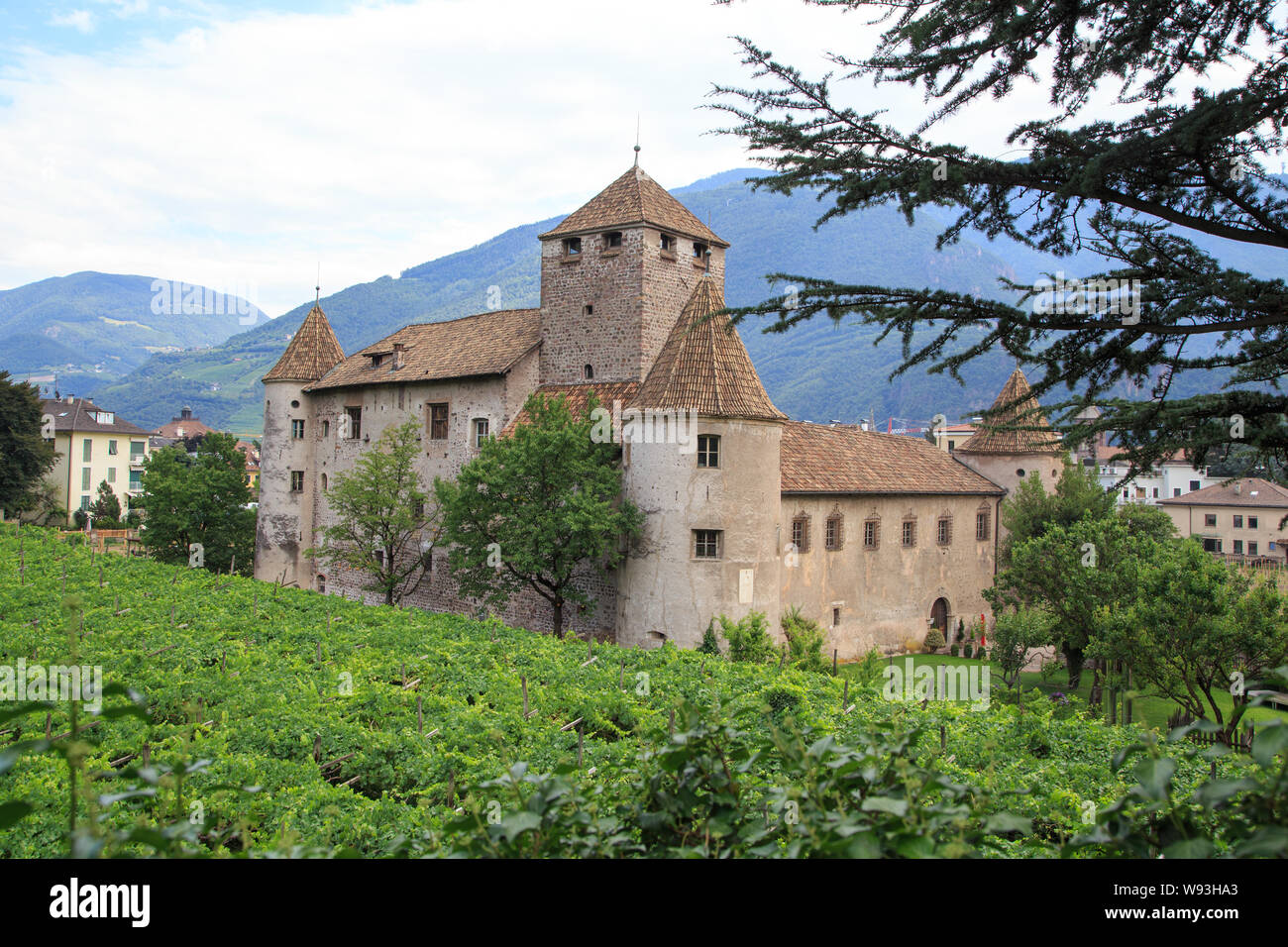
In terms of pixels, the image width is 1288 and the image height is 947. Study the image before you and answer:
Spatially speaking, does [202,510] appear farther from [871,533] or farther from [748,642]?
[748,642]

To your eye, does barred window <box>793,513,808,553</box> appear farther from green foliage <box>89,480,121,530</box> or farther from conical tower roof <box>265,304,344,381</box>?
green foliage <box>89,480,121,530</box>

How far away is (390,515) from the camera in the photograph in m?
32.1

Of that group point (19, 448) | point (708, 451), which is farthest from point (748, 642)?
point (19, 448)

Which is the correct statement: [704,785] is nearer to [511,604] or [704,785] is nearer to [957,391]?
[511,604]

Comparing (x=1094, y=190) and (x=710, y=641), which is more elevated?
(x=1094, y=190)

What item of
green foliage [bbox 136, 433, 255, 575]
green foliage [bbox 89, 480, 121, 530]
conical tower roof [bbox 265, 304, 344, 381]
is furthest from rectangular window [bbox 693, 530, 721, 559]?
green foliage [bbox 89, 480, 121, 530]

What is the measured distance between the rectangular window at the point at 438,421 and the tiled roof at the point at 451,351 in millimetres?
1196

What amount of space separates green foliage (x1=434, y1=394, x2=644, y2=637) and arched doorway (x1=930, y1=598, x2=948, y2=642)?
53.5 ft

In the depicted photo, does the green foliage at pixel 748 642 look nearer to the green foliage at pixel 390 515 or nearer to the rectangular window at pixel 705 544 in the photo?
the rectangular window at pixel 705 544

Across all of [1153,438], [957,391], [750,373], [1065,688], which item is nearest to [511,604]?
[750,373]

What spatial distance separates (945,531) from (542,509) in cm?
1939

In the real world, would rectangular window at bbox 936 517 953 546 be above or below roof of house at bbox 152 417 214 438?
below

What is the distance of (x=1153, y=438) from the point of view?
8562 mm

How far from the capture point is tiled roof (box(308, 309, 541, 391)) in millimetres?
33062
